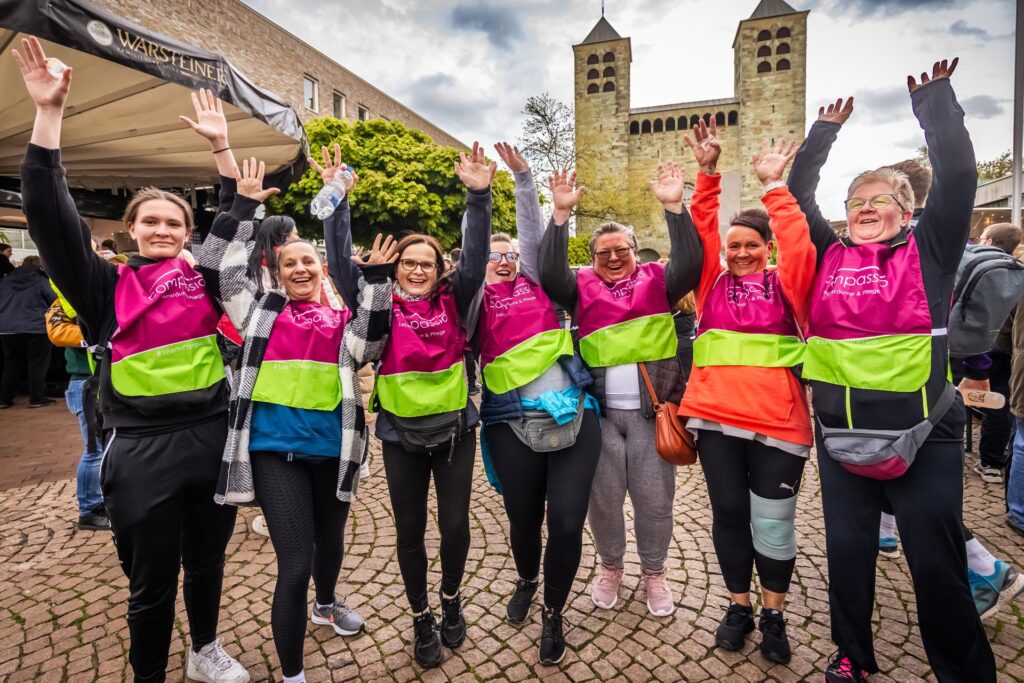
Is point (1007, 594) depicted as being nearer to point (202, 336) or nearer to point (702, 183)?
point (702, 183)

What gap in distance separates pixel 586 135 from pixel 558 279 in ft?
118

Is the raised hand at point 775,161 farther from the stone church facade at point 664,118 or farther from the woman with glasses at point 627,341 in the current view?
the stone church facade at point 664,118

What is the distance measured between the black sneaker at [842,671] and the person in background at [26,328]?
9610mm

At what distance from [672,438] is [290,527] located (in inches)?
68.3

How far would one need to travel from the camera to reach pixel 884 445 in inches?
78.6

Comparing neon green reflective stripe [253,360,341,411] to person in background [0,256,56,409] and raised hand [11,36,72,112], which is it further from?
person in background [0,256,56,409]

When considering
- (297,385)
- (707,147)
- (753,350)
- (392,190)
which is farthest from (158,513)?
(392,190)

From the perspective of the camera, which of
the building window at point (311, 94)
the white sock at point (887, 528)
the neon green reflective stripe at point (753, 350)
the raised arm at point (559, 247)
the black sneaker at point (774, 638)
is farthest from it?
the building window at point (311, 94)

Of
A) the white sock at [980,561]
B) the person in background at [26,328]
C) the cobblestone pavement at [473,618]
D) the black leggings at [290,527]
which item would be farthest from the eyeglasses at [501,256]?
the person in background at [26,328]

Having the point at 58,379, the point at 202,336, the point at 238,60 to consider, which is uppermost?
the point at 238,60

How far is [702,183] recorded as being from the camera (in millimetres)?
2672

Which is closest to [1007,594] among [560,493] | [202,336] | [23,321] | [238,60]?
[560,493]

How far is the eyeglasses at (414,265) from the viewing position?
2.49 metres

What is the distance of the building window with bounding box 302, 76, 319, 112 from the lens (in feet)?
82.6
